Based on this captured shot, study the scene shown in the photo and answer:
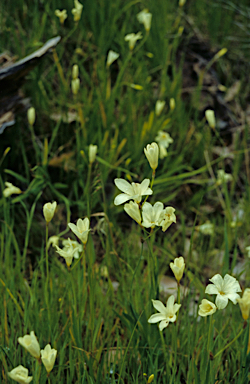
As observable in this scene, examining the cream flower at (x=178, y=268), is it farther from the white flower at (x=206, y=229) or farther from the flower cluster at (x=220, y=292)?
the white flower at (x=206, y=229)

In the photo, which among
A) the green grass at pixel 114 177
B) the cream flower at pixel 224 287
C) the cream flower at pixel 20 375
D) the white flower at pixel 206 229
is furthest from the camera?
the white flower at pixel 206 229

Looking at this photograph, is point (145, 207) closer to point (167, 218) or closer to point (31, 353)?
point (167, 218)

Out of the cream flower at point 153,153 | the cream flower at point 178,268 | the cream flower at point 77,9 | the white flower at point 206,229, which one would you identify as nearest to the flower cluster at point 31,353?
the cream flower at point 178,268

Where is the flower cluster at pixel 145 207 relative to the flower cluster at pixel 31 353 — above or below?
above

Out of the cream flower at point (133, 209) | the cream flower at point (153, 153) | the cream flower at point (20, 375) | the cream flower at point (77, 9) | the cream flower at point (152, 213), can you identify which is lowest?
the cream flower at point (20, 375)

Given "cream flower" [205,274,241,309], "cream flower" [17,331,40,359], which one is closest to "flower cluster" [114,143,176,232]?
"cream flower" [205,274,241,309]

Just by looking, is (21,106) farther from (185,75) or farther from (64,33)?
(185,75)

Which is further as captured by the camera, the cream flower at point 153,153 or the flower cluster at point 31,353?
the cream flower at point 153,153
